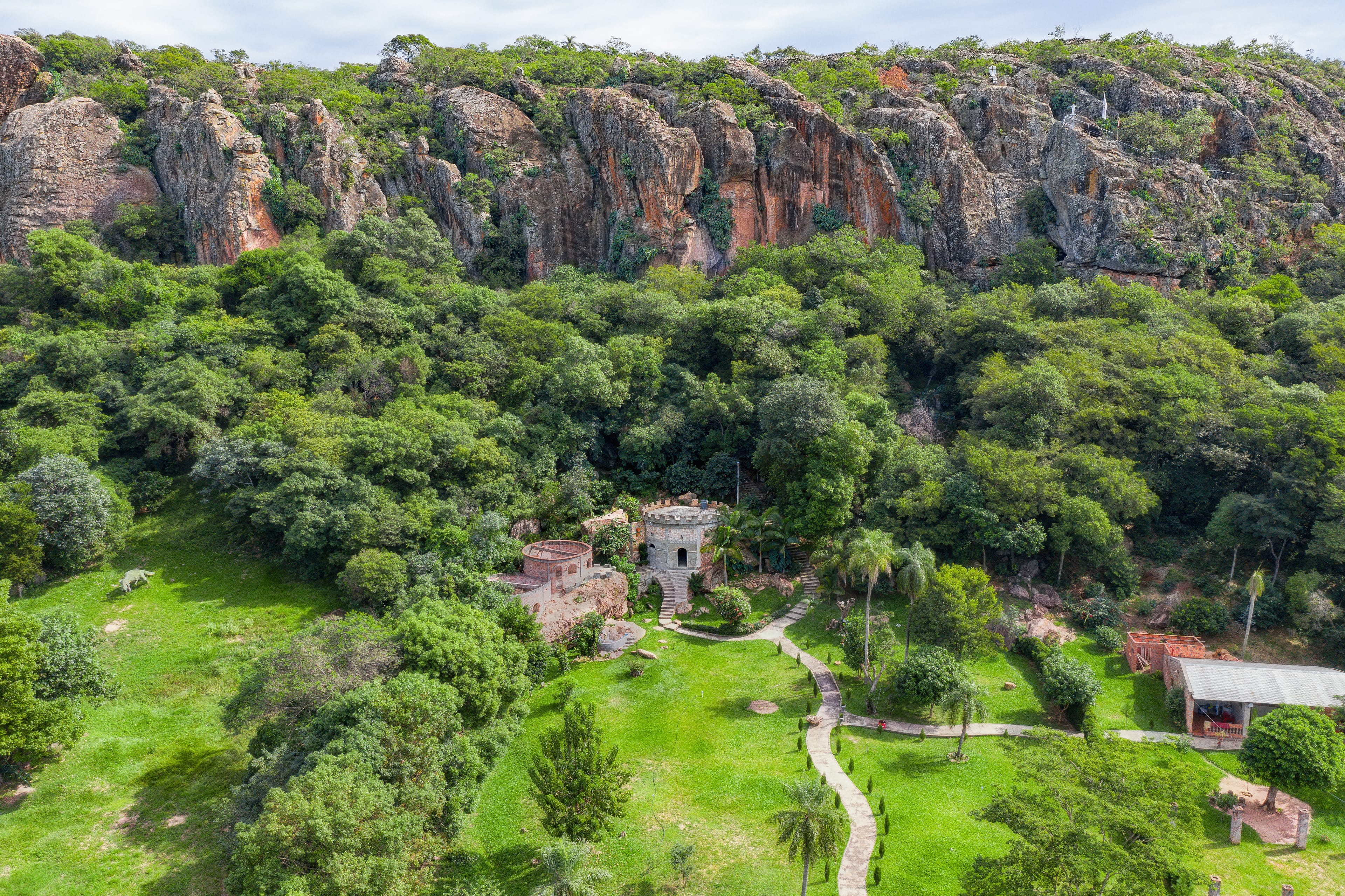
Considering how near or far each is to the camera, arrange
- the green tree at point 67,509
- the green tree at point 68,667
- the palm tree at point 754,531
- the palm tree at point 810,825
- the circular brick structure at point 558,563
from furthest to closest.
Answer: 1. the palm tree at point 754,531
2. the circular brick structure at point 558,563
3. the green tree at point 67,509
4. the green tree at point 68,667
5. the palm tree at point 810,825

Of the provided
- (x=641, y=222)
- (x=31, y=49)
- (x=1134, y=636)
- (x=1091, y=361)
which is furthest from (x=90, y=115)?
(x=1134, y=636)

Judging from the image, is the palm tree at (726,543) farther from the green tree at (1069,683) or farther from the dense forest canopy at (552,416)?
the green tree at (1069,683)

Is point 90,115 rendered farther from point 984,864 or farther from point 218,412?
point 984,864

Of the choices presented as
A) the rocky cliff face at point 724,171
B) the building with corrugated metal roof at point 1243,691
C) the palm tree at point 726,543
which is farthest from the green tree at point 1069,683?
the rocky cliff face at point 724,171

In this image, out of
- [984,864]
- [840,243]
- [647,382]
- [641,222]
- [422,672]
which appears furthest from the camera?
[641,222]

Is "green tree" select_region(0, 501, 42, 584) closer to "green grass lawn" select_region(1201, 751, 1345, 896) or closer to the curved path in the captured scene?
the curved path

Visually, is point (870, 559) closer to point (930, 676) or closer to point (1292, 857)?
point (930, 676)
